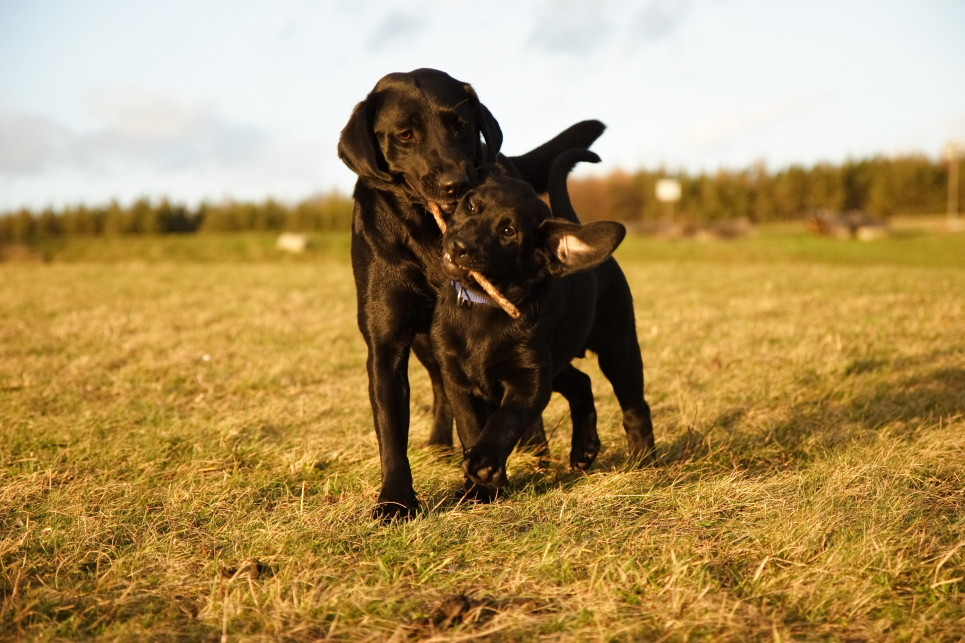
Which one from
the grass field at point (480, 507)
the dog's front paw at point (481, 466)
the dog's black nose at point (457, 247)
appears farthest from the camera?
the dog's black nose at point (457, 247)

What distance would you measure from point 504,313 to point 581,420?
2.65 ft

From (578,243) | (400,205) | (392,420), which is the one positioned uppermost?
(400,205)

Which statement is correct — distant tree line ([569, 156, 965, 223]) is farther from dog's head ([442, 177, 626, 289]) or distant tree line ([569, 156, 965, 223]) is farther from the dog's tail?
dog's head ([442, 177, 626, 289])

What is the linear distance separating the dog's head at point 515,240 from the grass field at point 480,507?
849 millimetres

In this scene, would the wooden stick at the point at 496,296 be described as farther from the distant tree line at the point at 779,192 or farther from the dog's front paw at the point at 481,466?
the distant tree line at the point at 779,192

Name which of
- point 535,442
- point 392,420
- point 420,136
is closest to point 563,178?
point 420,136

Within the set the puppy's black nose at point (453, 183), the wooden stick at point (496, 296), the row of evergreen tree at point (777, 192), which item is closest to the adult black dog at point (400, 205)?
the puppy's black nose at point (453, 183)

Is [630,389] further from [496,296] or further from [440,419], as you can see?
[496,296]

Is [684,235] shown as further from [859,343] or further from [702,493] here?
[702,493]

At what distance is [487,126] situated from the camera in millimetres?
4059

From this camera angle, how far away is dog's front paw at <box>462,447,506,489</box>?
10.4 feet

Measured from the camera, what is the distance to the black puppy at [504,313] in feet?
11.0

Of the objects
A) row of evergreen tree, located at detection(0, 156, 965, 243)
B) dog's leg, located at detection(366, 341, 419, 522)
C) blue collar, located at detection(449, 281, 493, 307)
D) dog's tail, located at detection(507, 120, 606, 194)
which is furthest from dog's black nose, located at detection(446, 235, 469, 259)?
row of evergreen tree, located at detection(0, 156, 965, 243)

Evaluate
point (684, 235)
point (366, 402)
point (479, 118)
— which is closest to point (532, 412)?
point (479, 118)
